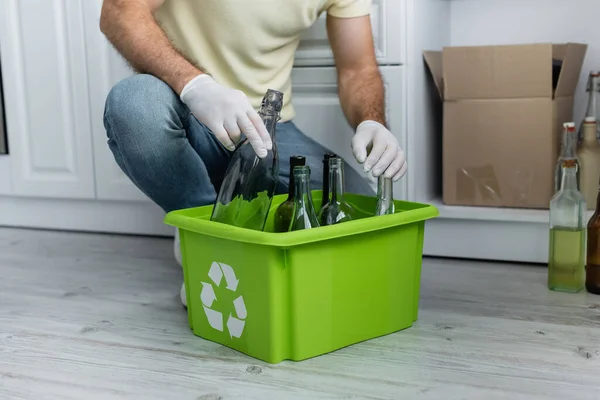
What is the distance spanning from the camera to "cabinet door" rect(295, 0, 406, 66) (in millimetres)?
1596

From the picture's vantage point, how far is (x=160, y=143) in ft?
4.07

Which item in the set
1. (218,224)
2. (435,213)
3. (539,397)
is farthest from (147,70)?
(539,397)

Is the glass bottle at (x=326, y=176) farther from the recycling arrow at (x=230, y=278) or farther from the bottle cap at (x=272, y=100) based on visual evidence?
the recycling arrow at (x=230, y=278)

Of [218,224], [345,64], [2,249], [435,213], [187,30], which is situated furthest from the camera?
[2,249]

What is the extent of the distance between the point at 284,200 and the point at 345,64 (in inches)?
16.5

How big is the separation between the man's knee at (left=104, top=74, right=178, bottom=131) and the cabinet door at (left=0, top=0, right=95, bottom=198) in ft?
2.60

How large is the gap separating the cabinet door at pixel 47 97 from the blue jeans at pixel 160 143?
0.75 metres

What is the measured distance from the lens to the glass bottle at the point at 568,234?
1366mm

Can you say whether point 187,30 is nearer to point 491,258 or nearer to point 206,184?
point 206,184

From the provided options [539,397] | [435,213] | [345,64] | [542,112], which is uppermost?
[345,64]

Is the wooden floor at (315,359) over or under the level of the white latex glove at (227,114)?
under

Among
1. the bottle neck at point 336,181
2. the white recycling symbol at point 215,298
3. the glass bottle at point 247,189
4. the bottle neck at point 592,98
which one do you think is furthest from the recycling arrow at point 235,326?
the bottle neck at point 592,98

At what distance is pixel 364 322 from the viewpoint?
3.63 ft

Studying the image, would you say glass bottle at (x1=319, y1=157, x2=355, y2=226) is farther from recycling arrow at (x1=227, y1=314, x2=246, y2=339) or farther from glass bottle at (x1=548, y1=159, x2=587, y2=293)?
glass bottle at (x1=548, y1=159, x2=587, y2=293)
